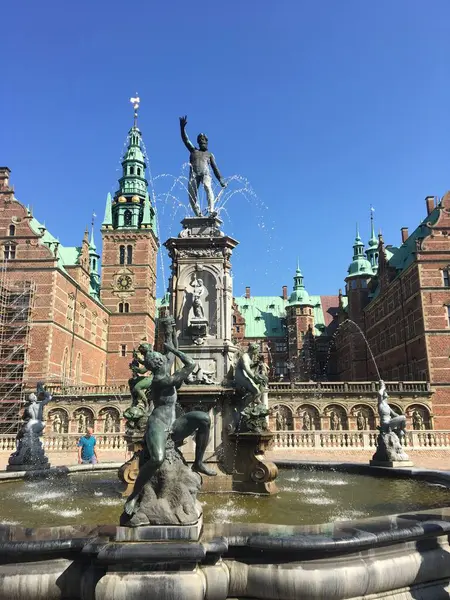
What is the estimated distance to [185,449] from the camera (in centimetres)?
834

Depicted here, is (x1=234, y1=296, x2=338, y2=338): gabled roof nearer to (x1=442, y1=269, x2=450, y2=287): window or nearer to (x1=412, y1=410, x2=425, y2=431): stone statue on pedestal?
(x1=442, y1=269, x2=450, y2=287): window

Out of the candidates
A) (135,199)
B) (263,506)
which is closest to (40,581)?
(263,506)

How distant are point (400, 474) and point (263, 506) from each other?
4.48 metres

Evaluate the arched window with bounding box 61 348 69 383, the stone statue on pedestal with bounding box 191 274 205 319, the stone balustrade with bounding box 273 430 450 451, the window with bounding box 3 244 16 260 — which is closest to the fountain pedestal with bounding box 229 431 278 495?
the stone statue on pedestal with bounding box 191 274 205 319

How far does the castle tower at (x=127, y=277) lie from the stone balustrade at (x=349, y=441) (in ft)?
100

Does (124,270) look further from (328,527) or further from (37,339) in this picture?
(328,527)

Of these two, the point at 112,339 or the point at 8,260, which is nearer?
the point at 8,260

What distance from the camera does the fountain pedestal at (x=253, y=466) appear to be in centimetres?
777

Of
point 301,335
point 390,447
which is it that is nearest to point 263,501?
point 390,447

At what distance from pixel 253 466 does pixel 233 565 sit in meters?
4.10

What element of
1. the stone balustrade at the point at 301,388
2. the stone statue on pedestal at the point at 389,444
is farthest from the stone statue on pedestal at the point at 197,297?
the stone balustrade at the point at 301,388

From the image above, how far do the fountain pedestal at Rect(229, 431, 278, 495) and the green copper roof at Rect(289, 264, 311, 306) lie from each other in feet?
185

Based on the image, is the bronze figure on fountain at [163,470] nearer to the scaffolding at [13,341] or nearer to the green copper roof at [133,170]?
Answer: the scaffolding at [13,341]

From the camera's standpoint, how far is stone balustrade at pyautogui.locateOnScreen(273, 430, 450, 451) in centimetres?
2008
